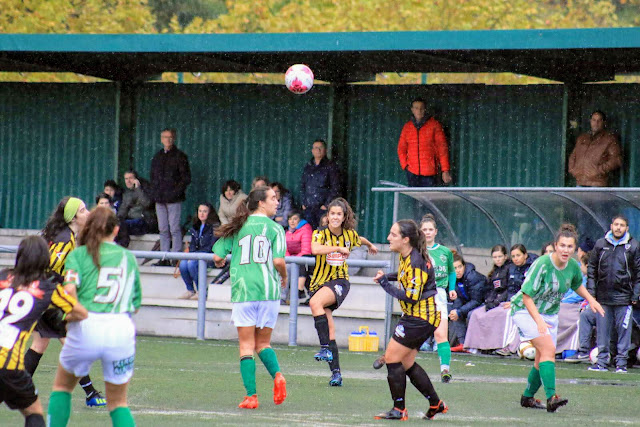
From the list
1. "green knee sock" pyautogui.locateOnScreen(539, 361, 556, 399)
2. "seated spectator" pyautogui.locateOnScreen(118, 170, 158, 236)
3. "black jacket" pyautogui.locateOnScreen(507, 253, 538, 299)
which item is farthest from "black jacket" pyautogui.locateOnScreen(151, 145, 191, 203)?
"green knee sock" pyautogui.locateOnScreen(539, 361, 556, 399)

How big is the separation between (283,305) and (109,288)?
31.0 ft

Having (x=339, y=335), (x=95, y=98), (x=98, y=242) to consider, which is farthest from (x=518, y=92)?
(x=98, y=242)

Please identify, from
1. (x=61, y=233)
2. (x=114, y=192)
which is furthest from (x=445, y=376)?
(x=114, y=192)

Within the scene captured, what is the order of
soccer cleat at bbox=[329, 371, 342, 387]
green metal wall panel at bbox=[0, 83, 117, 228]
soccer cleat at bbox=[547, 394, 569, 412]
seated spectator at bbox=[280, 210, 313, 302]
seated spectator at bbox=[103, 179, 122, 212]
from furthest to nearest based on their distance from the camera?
green metal wall panel at bbox=[0, 83, 117, 228], seated spectator at bbox=[103, 179, 122, 212], seated spectator at bbox=[280, 210, 313, 302], soccer cleat at bbox=[329, 371, 342, 387], soccer cleat at bbox=[547, 394, 569, 412]

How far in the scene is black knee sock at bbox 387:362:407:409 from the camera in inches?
332

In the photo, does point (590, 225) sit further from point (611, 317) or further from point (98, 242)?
point (98, 242)

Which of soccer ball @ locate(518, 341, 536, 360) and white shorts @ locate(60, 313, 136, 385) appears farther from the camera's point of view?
soccer ball @ locate(518, 341, 536, 360)

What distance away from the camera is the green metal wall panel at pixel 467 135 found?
710 inches

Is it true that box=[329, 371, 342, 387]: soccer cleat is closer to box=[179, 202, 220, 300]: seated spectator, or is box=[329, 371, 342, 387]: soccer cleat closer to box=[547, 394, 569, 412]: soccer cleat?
box=[547, 394, 569, 412]: soccer cleat

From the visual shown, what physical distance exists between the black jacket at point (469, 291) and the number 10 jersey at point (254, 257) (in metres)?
6.45

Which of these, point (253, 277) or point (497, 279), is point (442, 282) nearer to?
point (497, 279)

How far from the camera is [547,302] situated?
938cm

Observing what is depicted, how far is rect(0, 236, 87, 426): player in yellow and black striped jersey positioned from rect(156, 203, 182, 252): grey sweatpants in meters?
11.8

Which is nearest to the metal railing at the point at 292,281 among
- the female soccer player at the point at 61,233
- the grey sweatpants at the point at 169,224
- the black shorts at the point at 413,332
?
the grey sweatpants at the point at 169,224
